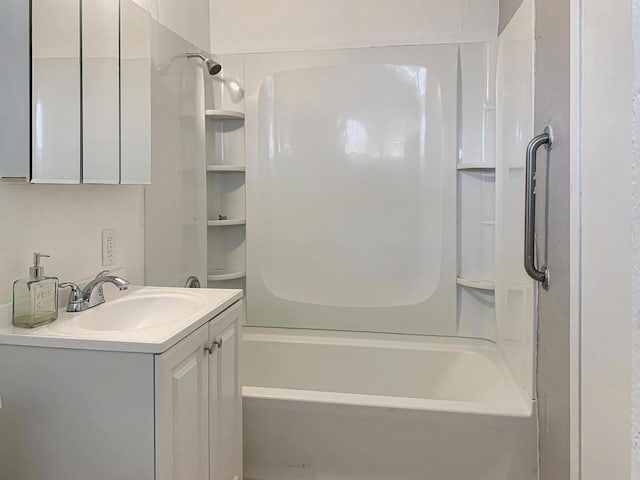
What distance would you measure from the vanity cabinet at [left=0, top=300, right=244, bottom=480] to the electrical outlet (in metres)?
0.62

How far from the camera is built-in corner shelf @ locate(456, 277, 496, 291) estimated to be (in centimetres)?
238

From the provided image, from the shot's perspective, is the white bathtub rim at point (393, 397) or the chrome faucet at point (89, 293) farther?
the white bathtub rim at point (393, 397)

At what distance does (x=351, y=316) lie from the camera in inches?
103

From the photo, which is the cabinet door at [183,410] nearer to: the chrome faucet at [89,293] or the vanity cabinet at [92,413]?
the vanity cabinet at [92,413]

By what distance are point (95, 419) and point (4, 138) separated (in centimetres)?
79

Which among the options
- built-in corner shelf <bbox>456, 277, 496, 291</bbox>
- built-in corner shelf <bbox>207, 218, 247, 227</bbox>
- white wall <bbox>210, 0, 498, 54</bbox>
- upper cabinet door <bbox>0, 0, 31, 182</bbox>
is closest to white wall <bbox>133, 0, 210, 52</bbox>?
white wall <bbox>210, 0, 498, 54</bbox>

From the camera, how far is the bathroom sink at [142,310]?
1491 millimetres

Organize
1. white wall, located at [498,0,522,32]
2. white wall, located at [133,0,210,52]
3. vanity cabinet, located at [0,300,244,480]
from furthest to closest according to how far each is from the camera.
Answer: white wall, located at [133,0,210,52], white wall, located at [498,0,522,32], vanity cabinet, located at [0,300,244,480]

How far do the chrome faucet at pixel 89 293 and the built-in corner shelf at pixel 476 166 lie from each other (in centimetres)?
169

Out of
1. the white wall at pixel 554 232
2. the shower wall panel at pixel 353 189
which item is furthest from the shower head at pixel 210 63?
the white wall at pixel 554 232

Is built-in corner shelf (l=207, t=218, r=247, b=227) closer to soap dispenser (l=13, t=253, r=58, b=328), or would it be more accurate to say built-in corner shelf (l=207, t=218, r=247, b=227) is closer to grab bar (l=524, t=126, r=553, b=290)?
soap dispenser (l=13, t=253, r=58, b=328)

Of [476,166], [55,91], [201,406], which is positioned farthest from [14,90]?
[476,166]

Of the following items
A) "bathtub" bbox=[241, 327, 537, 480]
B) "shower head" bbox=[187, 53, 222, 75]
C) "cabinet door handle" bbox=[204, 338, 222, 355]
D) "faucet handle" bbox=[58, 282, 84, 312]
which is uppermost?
"shower head" bbox=[187, 53, 222, 75]

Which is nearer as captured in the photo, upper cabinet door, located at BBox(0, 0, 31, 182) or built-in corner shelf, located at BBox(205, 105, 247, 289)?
upper cabinet door, located at BBox(0, 0, 31, 182)
